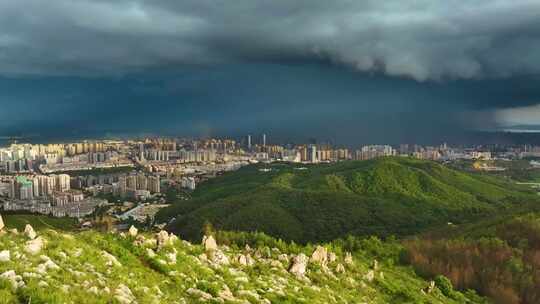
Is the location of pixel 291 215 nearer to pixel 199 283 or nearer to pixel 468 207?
pixel 468 207

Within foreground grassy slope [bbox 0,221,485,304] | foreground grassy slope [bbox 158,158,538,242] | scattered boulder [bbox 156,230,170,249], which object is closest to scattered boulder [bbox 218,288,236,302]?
foreground grassy slope [bbox 0,221,485,304]

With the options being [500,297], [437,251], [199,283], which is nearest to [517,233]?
[437,251]

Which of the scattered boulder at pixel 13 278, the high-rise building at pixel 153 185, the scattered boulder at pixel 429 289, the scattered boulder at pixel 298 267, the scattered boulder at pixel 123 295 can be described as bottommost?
the high-rise building at pixel 153 185

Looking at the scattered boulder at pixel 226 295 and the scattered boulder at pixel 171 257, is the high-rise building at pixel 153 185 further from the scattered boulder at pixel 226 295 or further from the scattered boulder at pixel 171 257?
the scattered boulder at pixel 226 295

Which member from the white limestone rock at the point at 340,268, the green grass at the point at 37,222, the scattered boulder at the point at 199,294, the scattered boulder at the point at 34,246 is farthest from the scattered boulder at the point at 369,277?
the green grass at the point at 37,222

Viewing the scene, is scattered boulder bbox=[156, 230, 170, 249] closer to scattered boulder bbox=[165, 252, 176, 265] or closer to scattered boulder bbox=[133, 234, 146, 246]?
scattered boulder bbox=[133, 234, 146, 246]

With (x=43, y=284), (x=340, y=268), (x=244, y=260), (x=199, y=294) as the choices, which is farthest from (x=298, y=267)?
(x=43, y=284)
